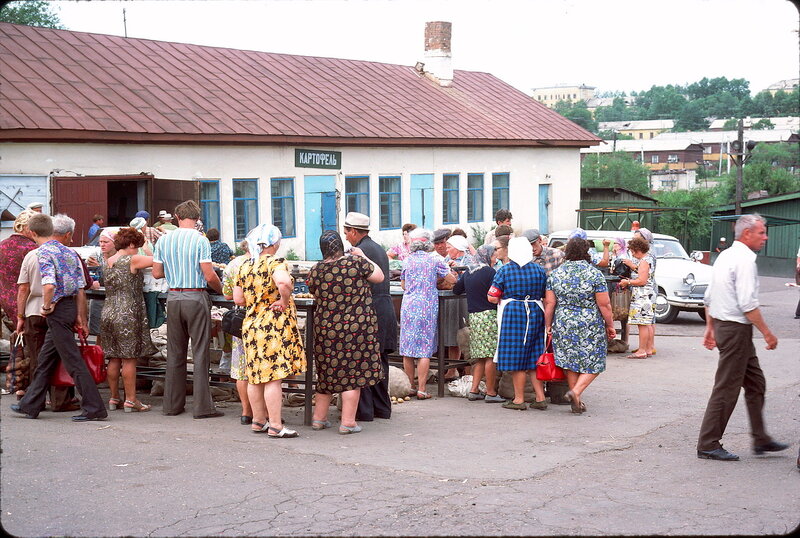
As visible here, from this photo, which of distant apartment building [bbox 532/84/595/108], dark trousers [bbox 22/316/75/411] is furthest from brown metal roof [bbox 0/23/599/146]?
distant apartment building [bbox 532/84/595/108]

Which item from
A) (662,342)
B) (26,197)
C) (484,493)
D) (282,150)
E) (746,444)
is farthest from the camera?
(282,150)

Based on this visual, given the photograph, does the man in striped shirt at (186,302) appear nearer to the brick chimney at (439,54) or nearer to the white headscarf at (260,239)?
the white headscarf at (260,239)

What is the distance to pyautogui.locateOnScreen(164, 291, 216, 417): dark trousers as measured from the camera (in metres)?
8.56

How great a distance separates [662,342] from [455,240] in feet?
17.7

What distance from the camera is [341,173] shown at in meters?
26.1

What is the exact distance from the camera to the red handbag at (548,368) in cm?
916

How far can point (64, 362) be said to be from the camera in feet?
27.5

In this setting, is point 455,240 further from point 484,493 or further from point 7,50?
point 7,50

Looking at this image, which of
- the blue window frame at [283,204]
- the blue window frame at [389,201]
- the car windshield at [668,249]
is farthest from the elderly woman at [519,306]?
the blue window frame at [389,201]

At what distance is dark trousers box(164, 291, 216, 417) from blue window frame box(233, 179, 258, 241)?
14926mm

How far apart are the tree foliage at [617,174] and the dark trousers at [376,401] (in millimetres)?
50313

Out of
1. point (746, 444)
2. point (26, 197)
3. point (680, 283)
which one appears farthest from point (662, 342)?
Answer: point (26, 197)

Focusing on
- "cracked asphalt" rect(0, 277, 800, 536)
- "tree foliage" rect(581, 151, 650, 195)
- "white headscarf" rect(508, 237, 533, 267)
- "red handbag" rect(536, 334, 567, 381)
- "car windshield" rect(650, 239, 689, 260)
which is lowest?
"cracked asphalt" rect(0, 277, 800, 536)

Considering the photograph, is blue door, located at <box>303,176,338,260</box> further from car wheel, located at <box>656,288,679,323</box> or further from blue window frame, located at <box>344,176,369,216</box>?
car wheel, located at <box>656,288,679,323</box>
